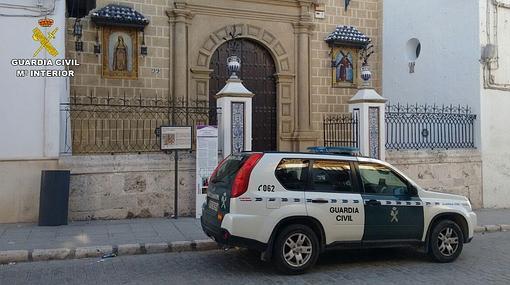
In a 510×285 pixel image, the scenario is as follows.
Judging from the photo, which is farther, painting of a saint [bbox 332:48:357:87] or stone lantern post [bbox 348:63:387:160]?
painting of a saint [bbox 332:48:357:87]

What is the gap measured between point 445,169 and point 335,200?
727cm

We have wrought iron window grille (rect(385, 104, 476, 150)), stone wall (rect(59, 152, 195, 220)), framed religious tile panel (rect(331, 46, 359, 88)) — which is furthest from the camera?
framed religious tile panel (rect(331, 46, 359, 88))

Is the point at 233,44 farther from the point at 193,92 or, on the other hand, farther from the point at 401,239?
the point at 401,239

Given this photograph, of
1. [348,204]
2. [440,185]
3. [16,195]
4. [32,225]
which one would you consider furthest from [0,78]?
[440,185]

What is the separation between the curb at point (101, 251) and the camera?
7578mm

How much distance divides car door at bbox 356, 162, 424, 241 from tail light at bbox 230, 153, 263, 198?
1.59 m

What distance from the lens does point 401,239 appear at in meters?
7.52

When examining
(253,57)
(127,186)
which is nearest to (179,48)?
(253,57)

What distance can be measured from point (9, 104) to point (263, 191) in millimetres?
5923

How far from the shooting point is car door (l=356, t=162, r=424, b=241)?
24.0 feet

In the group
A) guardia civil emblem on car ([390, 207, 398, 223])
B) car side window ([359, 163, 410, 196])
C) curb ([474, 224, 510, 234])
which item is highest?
car side window ([359, 163, 410, 196])

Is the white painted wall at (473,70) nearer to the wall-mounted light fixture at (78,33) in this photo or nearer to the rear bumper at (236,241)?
the rear bumper at (236,241)

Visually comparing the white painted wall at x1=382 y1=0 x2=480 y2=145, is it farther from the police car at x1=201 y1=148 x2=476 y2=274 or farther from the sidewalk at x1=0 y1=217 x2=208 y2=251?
the sidewalk at x1=0 y1=217 x2=208 y2=251

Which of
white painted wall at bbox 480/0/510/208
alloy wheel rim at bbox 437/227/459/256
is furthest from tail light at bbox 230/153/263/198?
white painted wall at bbox 480/0/510/208
